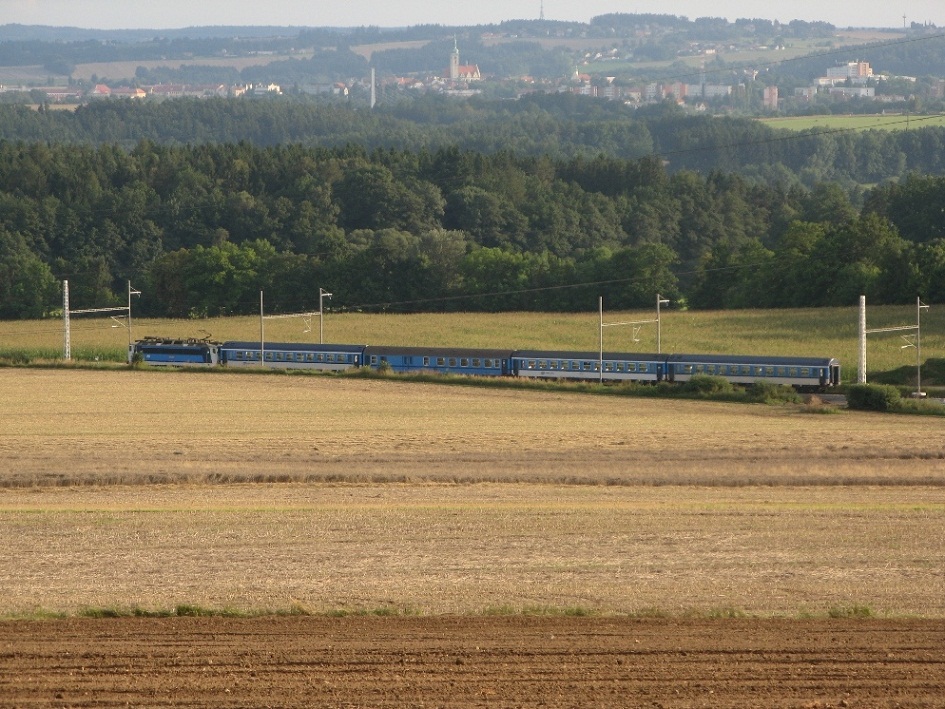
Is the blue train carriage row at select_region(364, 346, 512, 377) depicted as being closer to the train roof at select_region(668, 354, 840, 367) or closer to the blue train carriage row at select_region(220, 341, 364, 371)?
the blue train carriage row at select_region(220, 341, 364, 371)

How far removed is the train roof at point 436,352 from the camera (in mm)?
64438

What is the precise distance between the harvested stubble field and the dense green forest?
4582 centimetres

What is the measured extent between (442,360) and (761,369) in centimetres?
1464

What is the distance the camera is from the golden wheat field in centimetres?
2264

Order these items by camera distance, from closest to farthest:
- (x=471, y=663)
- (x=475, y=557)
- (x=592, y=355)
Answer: (x=471, y=663) < (x=475, y=557) < (x=592, y=355)

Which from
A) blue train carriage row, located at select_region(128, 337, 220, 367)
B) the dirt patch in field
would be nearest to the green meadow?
blue train carriage row, located at select_region(128, 337, 220, 367)

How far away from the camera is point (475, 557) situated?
996 inches

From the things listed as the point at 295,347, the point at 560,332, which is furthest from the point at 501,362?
A: the point at 560,332

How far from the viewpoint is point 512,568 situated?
24.4 metres

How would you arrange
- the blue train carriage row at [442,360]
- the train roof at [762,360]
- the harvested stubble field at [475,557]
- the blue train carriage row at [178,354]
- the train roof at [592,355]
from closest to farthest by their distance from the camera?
the harvested stubble field at [475,557] → the train roof at [762,360] → the train roof at [592,355] → the blue train carriage row at [442,360] → the blue train carriage row at [178,354]

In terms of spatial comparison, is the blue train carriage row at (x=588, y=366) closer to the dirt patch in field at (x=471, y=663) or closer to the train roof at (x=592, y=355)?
the train roof at (x=592, y=355)

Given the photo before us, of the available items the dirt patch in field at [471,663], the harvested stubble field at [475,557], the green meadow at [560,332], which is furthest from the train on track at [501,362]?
the dirt patch in field at [471,663]

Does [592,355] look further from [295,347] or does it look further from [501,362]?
[295,347]

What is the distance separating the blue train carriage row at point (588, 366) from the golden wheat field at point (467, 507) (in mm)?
8294
